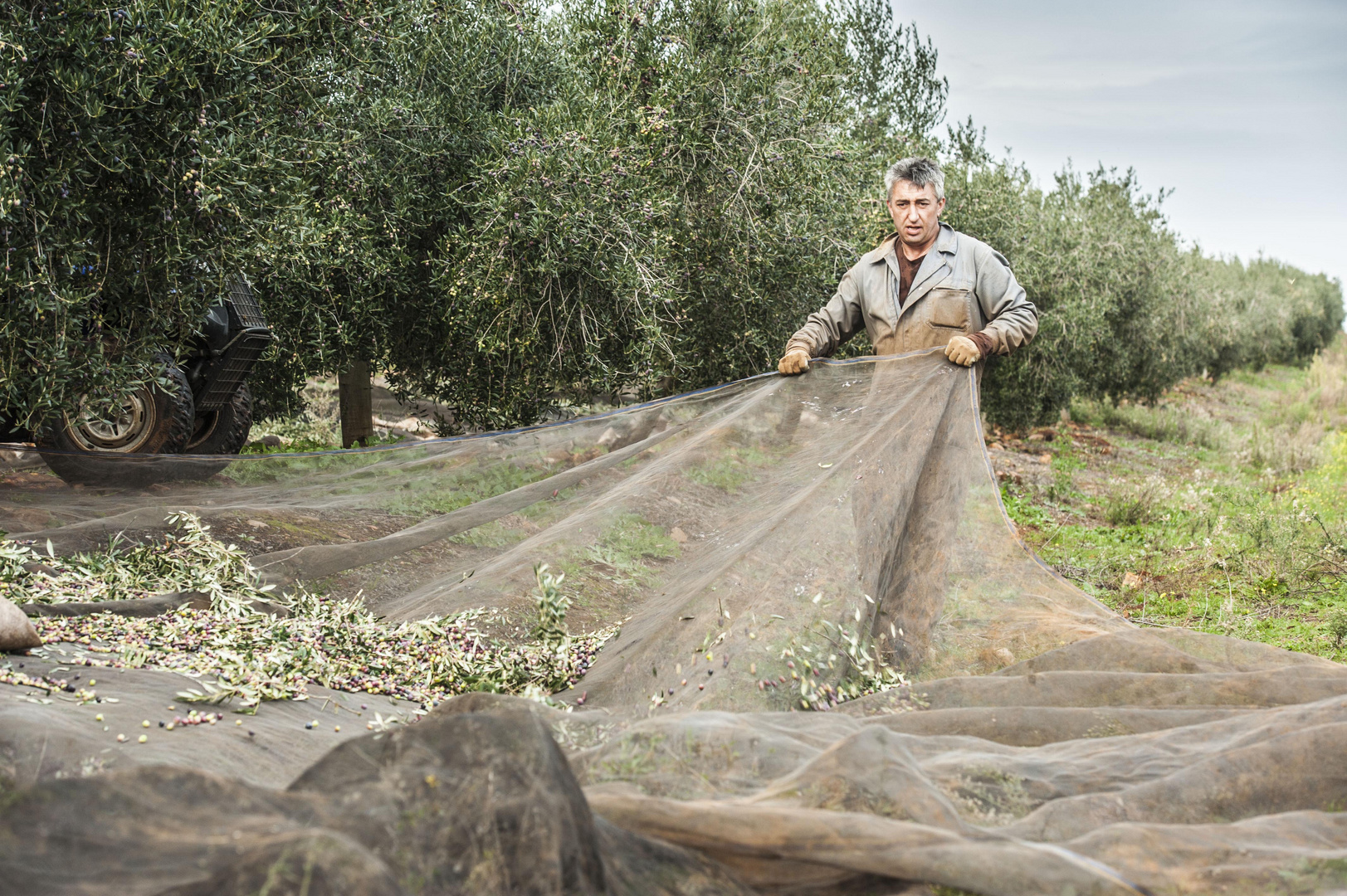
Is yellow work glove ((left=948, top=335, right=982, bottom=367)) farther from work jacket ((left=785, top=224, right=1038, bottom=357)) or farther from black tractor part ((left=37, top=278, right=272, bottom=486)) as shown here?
black tractor part ((left=37, top=278, right=272, bottom=486))

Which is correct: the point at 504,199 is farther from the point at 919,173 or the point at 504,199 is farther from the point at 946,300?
the point at 946,300

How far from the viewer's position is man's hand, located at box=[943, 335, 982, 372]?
470 cm

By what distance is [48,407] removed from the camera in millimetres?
4980

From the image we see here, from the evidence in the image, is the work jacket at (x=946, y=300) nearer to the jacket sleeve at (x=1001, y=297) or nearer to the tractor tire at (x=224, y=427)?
the jacket sleeve at (x=1001, y=297)

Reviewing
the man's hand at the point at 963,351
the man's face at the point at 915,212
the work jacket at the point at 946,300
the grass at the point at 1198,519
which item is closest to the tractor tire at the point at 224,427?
the work jacket at the point at 946,300

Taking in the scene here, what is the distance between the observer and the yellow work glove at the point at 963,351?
4699 millimetres

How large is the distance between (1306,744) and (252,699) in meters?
3.15

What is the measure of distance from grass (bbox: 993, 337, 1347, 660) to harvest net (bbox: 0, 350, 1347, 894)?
3.00m

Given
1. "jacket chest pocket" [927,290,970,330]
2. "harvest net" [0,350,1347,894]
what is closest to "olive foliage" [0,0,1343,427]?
"harvest net" [0,350,1347,894]

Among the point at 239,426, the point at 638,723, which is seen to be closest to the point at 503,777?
the point at 638,723

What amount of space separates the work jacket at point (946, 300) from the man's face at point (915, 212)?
3.2 inches

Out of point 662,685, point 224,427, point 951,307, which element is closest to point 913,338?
point 951,307

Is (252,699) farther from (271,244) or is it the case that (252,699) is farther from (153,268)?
(271,244)

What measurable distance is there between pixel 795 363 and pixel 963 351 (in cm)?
85
